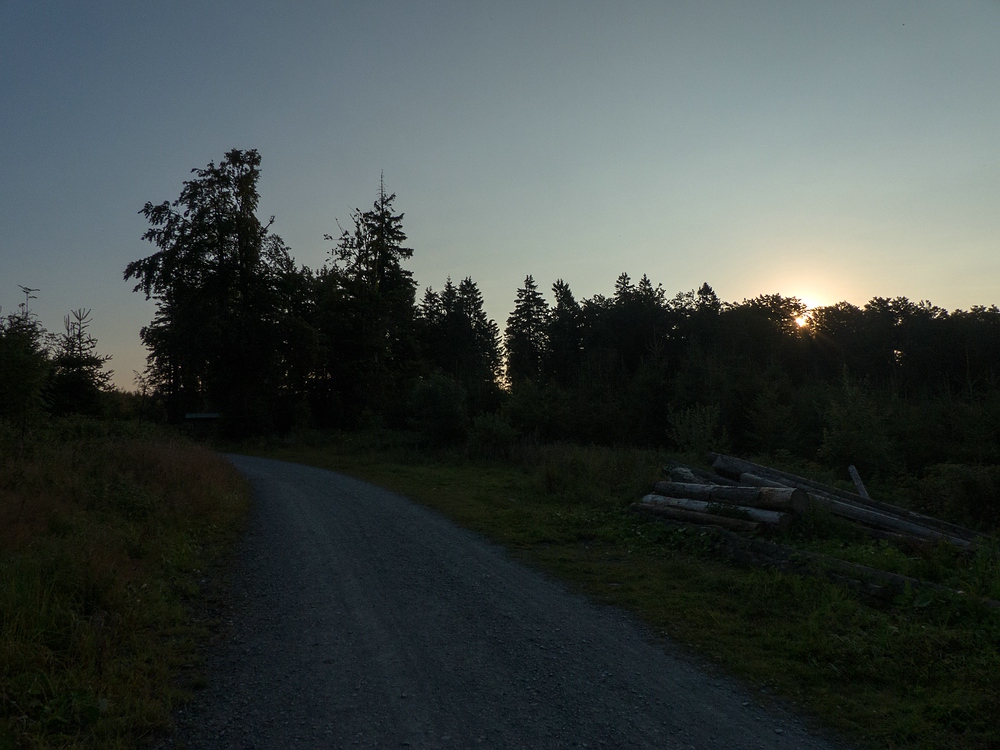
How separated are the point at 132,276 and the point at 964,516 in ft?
141

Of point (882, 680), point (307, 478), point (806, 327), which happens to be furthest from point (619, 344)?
point (882, 680)

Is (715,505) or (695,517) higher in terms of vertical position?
(715,505)

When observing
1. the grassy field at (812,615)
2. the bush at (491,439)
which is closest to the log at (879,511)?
the grassy field at (812,615)

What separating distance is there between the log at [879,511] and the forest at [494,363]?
2287 mm

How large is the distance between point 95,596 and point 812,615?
24.1 ft

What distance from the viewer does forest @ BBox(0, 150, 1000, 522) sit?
22922 millimetres

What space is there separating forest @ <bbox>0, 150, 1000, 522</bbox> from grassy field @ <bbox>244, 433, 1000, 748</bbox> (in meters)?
7.66

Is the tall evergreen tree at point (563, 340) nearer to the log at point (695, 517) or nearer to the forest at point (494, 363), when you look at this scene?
the forest at point (494, 363)

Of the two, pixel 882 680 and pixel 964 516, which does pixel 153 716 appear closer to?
pixel 882 680

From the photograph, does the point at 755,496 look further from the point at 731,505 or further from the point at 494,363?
the point at 494,363

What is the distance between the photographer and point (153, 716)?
4.56 meters

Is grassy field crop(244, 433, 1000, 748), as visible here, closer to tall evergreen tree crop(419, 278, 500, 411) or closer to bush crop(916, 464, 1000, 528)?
bush crop(916, 464, 1000, 528)

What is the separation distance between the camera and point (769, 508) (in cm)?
1069

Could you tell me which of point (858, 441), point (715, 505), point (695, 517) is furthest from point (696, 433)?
point (695, 517)
